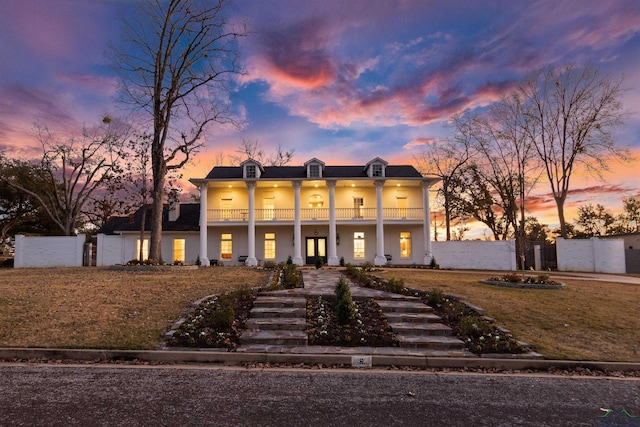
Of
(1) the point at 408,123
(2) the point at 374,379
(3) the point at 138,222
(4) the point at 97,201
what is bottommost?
(2) the point at 374,379

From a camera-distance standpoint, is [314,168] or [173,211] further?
[173,211]

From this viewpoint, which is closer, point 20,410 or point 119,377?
point 20,410

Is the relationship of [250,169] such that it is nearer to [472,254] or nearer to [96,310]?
[472,254]

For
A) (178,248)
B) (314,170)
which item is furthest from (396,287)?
(178,248)

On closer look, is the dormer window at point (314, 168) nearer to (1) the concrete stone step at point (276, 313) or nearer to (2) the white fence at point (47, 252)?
(2) the white fence at point (47, 252)

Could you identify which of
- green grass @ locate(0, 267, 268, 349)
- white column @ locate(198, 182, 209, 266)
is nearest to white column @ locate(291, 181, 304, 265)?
white column @ locate(198, 182, 209, 266)

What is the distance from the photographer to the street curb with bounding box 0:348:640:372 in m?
6.22

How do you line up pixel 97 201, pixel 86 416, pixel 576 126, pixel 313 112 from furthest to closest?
pixel 97 201 < pixel 576 126 < pixel 313 112 < pixel 86 416

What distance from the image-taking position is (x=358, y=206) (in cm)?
2700

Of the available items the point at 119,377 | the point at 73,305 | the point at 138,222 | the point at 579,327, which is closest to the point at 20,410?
the point at 119,377

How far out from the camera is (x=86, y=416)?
3.99 meters

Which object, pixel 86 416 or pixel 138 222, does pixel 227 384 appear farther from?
pixel 138 222

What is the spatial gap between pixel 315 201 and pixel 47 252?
18.4 m

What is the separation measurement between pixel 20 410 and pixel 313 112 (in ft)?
59.8
